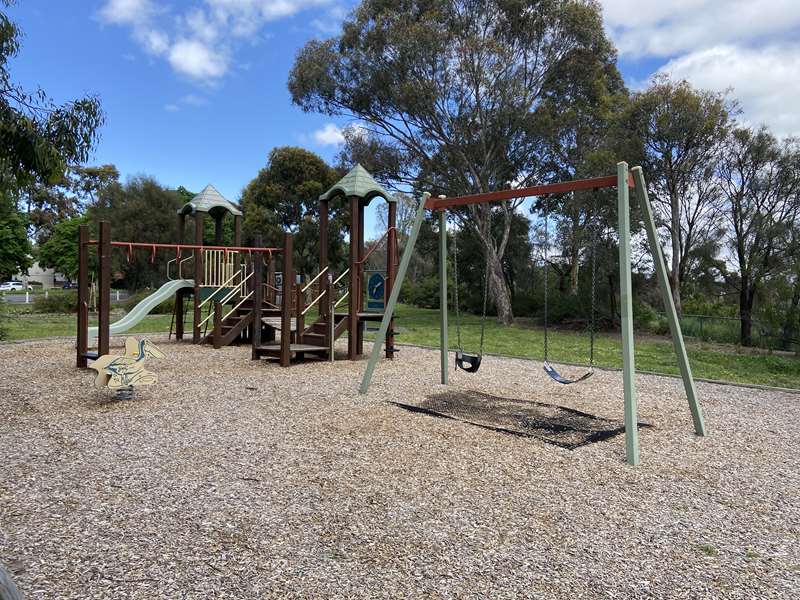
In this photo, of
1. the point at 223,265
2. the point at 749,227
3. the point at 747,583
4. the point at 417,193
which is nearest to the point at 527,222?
the point at 417,193

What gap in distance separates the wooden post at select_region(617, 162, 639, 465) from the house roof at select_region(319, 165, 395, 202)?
19.7 ft

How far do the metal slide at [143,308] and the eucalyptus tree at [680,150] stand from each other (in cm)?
1371

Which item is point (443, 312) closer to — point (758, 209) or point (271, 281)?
point (271, 281)

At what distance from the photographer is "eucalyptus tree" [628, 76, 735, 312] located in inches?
639

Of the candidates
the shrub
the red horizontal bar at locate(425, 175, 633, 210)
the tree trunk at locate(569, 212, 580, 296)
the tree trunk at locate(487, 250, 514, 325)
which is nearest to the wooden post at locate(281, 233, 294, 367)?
the red horizontal bar at locate(425, 175, 633, 210)

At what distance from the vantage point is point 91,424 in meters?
5.41

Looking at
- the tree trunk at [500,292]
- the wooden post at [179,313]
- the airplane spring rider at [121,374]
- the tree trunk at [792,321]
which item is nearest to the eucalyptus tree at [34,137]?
the airplane spring rider at [121,374]

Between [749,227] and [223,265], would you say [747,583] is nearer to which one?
[223,265]

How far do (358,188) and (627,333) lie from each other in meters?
6.51

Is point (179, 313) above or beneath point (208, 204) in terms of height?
beneath

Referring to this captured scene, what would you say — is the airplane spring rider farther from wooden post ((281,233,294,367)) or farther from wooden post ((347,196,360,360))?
wooden post ((347,196,360,360))

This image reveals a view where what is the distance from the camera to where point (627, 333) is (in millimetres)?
4566

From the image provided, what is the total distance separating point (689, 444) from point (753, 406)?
2.54 metres

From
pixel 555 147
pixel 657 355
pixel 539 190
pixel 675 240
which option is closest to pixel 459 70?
pixel 555 147
